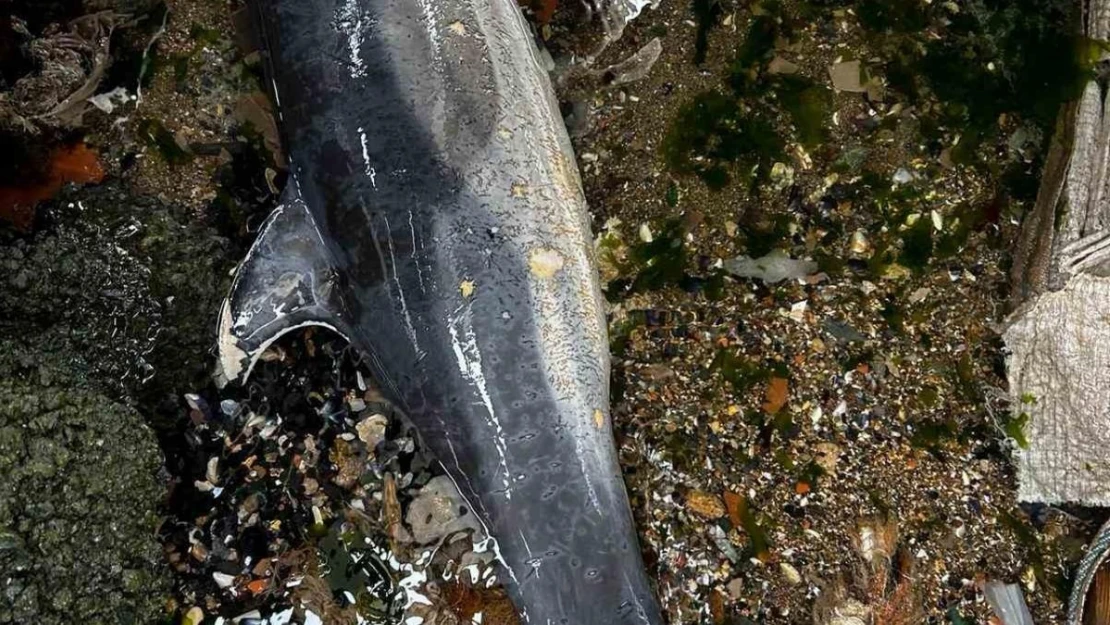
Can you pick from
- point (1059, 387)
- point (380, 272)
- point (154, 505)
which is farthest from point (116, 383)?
point (1059, 387)

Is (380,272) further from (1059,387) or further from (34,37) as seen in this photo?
(1059,387)

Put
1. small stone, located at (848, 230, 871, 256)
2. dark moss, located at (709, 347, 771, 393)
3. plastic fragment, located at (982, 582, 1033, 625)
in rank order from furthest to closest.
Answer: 1. small stone, located at (848, 230, 871, 256)
2. dark moss, located at (709, 347, 771, 393)
3. plastic fragment, located at (982, 582, 1033, 625)

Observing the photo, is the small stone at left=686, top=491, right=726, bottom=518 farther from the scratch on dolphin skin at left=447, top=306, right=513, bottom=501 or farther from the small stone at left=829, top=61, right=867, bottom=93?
the small stone at left=829, top=61, right=867, bottom=93

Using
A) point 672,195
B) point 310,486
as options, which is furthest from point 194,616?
point 672,195

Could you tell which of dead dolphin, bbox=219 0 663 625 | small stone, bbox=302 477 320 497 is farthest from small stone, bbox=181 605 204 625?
dead dolphin, bbox=219 0 663 625

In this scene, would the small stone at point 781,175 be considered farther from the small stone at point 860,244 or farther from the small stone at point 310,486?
the small stone at point 310,486

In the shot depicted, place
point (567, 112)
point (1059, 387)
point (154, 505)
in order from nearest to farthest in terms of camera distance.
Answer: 1. point (154, 505)
2. point (1059, 387)
3. point (567, 112)

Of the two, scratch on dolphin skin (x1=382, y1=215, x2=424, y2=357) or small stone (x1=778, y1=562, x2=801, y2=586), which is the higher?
scratch on dolphin skin (x1=382, y1=215, x2=424, y2=357)
